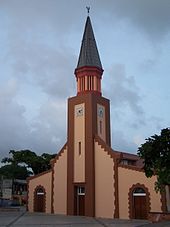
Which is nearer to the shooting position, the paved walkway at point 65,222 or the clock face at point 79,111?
the paved walkway at point 65,222

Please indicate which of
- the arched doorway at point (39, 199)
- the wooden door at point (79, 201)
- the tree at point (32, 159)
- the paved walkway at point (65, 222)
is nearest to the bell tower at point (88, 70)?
the wooden door at point (79, 201)

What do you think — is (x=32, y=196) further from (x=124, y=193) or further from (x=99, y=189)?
(x=124, y=193)

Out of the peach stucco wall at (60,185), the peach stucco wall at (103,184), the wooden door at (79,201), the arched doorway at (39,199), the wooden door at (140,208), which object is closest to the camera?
the wooden door at (140,208)

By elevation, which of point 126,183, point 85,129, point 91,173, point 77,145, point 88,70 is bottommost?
point 126,183

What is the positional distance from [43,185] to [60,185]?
328 cm

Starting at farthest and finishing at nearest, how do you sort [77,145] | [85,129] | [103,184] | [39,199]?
[39,199] → [77,145] → [85,129] → [103,184]

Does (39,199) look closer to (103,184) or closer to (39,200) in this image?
(39,200)

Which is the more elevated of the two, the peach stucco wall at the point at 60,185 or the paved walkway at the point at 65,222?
the peach stucco wall at the point at 60,185

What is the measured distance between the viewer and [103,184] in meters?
33.6

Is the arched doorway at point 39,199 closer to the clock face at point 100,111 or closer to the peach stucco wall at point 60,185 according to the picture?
the peach stucco wall at point 60,185

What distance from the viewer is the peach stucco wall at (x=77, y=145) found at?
35.5 metres

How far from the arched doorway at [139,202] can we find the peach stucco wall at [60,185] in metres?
8.41

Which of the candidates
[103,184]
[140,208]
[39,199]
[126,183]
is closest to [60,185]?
[39,199]

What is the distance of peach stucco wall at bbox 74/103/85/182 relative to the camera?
117ft
